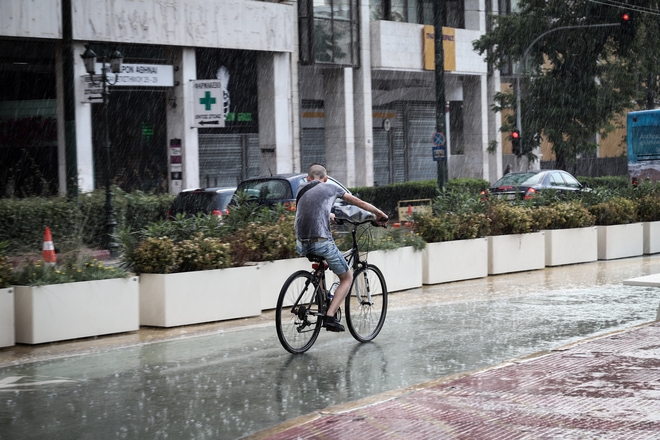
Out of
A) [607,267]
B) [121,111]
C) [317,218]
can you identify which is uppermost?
[121,111]

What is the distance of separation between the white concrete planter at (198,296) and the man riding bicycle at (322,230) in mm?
2283

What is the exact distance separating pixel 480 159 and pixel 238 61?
577 inches

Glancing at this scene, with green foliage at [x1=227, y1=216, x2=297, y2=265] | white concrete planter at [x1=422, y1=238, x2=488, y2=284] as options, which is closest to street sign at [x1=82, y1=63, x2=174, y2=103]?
white concrete planter at [x1=422, y1=238, x2=488, y2=284]

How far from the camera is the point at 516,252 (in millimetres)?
16250

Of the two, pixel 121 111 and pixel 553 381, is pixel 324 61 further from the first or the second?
pixel 553 381

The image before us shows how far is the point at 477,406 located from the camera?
6.73m

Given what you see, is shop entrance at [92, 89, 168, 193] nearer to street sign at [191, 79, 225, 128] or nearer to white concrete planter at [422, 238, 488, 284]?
street sign at [191, 79, 225, 128]

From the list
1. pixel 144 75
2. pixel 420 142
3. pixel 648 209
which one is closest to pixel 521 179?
pixel 648 209

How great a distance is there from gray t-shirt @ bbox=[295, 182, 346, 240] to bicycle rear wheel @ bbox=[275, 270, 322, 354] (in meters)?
0.36

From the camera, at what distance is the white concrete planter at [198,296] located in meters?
10.9

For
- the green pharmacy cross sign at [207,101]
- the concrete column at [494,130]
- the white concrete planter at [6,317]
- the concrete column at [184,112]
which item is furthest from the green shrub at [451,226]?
the concrete column at [494,130]

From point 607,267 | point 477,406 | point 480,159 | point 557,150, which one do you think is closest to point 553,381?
point 477,406

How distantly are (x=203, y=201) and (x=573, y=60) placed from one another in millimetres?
22071

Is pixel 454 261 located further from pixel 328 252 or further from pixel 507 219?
pixel 328 252
